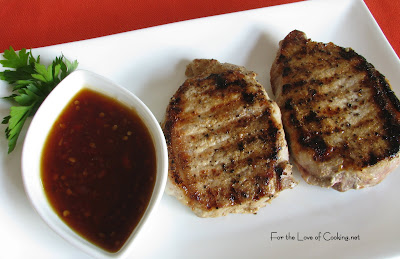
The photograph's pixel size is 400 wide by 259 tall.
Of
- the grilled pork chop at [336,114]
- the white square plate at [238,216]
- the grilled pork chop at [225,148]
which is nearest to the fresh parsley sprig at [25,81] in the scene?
the white square plate at [238,216]

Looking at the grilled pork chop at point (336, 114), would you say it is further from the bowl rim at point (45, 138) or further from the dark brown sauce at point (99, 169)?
the dark brown sauce at point (99, 169)

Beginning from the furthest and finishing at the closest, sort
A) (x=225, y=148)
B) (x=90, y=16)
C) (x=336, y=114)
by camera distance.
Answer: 1. (x=90, y=16)
2. (x=336, y=114)
3. (x=225, y=148)

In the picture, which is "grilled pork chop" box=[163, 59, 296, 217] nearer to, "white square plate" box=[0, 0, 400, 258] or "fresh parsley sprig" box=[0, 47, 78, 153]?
"white square plate" box=[0, 0, 400, 258]

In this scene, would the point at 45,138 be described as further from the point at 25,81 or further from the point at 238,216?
the point at 238,216

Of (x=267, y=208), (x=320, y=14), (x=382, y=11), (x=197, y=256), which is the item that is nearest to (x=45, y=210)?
(x=197, y=256)

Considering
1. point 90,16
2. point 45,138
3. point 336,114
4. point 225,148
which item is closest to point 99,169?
point 45,138
